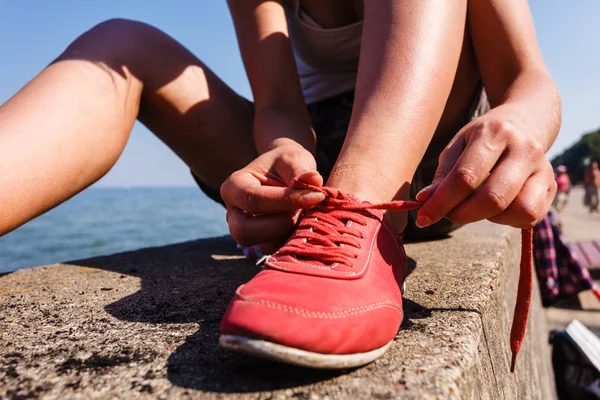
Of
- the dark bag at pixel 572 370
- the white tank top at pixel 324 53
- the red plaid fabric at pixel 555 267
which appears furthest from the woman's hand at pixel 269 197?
the red plaid fabric at pixel 555 267

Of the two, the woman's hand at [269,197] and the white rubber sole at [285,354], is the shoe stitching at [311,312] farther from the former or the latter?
the woman's hand at [269,197]

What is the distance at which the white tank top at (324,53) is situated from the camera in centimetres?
149

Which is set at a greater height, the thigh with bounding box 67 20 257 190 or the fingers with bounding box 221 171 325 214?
the thigh with bounding box 67 20 257 190

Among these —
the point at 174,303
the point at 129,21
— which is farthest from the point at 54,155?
the point at 129,21

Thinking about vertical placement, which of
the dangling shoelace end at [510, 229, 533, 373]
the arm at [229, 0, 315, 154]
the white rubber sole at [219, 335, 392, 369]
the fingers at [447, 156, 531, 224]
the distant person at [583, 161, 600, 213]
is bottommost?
the distant person at [583, 161, 600, 213]

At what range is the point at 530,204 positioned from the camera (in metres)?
0.72

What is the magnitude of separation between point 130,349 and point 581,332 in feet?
8.03

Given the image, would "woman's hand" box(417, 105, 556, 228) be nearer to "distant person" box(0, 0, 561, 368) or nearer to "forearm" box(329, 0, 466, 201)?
"distant person" box(0, 0, 561, 368)

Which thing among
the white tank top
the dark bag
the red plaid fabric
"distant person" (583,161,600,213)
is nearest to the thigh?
the white tank top

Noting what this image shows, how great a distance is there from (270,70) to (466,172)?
83cm

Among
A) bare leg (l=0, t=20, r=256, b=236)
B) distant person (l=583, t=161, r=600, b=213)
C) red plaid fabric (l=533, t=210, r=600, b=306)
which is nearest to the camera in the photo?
bare leg (l=0, t=20, r=256, b=236)

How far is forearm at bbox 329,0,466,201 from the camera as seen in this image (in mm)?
862

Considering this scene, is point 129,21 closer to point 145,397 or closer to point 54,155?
point 54,155

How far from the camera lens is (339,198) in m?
0.83
